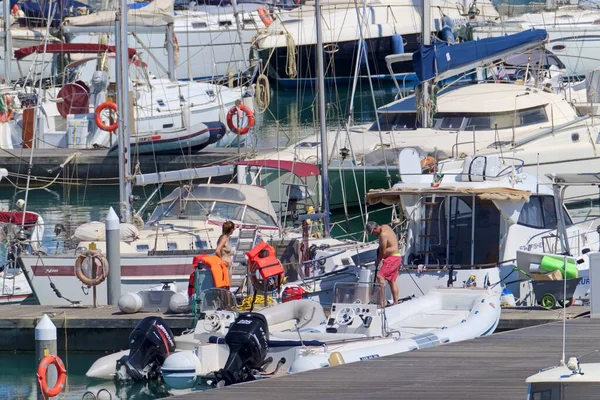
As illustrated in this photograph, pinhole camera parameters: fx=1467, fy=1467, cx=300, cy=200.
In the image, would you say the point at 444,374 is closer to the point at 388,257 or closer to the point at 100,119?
the point at 388,257

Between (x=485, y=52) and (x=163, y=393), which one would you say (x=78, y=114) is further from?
(x=163, y=393)

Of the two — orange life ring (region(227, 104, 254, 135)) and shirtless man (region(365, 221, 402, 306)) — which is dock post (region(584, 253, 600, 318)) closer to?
shirtless man (region(365, 221, 402, 306))

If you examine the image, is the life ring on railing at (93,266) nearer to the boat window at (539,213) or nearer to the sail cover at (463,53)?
the boat window at (539,213)

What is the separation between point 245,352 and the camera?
1558 centimetres

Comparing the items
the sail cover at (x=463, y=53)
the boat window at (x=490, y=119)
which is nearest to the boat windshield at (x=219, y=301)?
the sail cover at (x=463, y=53)

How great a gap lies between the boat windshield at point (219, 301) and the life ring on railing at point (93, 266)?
8.08ft

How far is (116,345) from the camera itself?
18.1 metres

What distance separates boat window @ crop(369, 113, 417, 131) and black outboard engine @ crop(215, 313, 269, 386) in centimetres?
1359

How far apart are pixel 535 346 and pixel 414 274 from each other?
Result: 4.43 m

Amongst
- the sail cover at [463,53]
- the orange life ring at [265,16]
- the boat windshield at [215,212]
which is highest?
A: the orange life ring at [265,16]

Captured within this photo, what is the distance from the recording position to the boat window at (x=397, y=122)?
95.0 ft

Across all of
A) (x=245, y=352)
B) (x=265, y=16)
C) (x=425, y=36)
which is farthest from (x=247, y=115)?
(x=265, y=16)

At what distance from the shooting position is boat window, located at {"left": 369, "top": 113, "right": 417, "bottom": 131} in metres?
29.0

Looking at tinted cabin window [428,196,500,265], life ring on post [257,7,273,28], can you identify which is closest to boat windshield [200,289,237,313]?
tinted cabin window [428,196,500,265]
